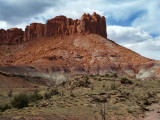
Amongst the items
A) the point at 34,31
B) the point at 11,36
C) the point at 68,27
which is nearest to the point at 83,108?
Result: the point at 68,27

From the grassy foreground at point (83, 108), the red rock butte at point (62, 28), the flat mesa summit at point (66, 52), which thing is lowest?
the grassy foreground at point (83, 108)

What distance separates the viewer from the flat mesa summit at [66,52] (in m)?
73.2

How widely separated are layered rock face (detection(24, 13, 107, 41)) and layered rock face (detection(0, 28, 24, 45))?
5921mm

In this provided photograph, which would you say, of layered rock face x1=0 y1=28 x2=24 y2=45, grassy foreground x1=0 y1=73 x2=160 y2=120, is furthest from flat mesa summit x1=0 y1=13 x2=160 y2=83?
grassy foreground x1=0 y1=73 x2=160 y2=120

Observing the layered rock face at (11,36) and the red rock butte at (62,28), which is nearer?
the red rock butte at (62,28)

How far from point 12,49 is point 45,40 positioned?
57.0 feet

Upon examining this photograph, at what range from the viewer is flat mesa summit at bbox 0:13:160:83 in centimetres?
7325

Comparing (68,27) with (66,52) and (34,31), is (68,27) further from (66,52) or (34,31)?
(66,52)

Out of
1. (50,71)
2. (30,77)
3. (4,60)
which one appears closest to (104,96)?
(30,77)

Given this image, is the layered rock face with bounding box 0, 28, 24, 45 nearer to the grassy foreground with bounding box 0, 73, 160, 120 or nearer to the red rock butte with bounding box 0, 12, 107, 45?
the red rock butte with bounding box 0, 12, 107, 45

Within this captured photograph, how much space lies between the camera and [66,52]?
8606 centimetres

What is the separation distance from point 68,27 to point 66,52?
796 inches

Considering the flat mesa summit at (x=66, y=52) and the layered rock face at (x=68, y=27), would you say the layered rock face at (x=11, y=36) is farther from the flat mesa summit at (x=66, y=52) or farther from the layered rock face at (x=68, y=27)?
the layered rock face at (x=68, y=27)

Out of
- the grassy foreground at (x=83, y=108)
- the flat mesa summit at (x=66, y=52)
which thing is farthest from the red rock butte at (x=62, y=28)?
the grassy foreground at (x=83, y=108)
